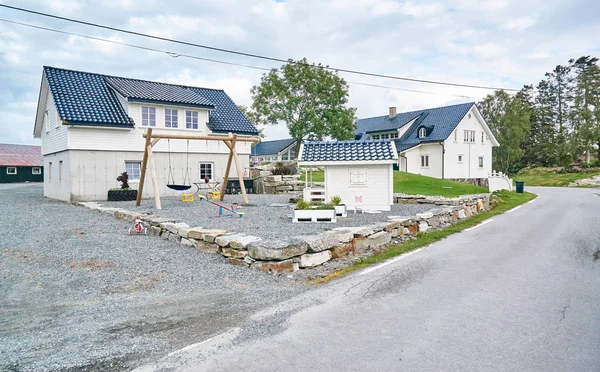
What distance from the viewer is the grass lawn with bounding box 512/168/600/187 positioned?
139 ft

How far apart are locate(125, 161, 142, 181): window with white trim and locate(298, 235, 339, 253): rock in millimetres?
16526

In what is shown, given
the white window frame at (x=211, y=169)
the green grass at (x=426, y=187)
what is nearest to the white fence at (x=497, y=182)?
the green grass at (x=426, y=187)

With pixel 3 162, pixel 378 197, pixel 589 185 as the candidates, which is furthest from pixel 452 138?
pixel 3 162

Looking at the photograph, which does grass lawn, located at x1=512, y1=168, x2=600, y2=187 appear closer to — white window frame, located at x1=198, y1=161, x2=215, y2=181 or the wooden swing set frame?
white window frame, located at x1=198, y1=161, x2=215, y2=181

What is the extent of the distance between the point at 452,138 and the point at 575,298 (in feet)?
118

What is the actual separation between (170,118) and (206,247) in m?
15.8

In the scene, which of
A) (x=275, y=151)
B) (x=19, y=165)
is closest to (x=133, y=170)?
(x=19, y=165)

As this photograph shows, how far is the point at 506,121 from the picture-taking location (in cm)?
4834

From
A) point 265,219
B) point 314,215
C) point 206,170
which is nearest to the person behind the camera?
point 314,215

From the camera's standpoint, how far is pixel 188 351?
14.5 feet

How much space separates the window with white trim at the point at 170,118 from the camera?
23.1 m

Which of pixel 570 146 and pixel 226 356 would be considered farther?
pixel 570 146

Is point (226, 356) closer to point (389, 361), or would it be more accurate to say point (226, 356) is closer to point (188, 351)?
point (188, 351)

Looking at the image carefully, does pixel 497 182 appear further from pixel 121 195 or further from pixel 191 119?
pixel 121 195
